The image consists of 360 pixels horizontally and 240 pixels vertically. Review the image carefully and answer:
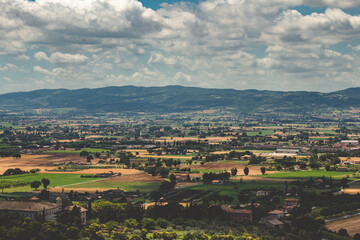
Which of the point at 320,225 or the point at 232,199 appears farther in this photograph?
the point at 232,199

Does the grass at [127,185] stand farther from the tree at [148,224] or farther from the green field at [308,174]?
the tree at [148,224]

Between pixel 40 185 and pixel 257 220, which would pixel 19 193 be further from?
pixel 257 220

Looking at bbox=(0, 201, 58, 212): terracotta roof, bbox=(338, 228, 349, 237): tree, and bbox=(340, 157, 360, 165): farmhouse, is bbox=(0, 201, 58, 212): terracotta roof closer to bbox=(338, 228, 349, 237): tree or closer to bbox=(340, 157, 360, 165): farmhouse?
bbox=(338, 228, 349, 237): tree

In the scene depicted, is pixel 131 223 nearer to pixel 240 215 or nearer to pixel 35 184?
pixel 240 215

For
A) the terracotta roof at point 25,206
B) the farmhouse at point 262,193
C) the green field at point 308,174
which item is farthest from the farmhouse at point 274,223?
the green field at point 308,174

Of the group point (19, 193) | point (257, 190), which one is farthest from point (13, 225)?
point (257, 190)
